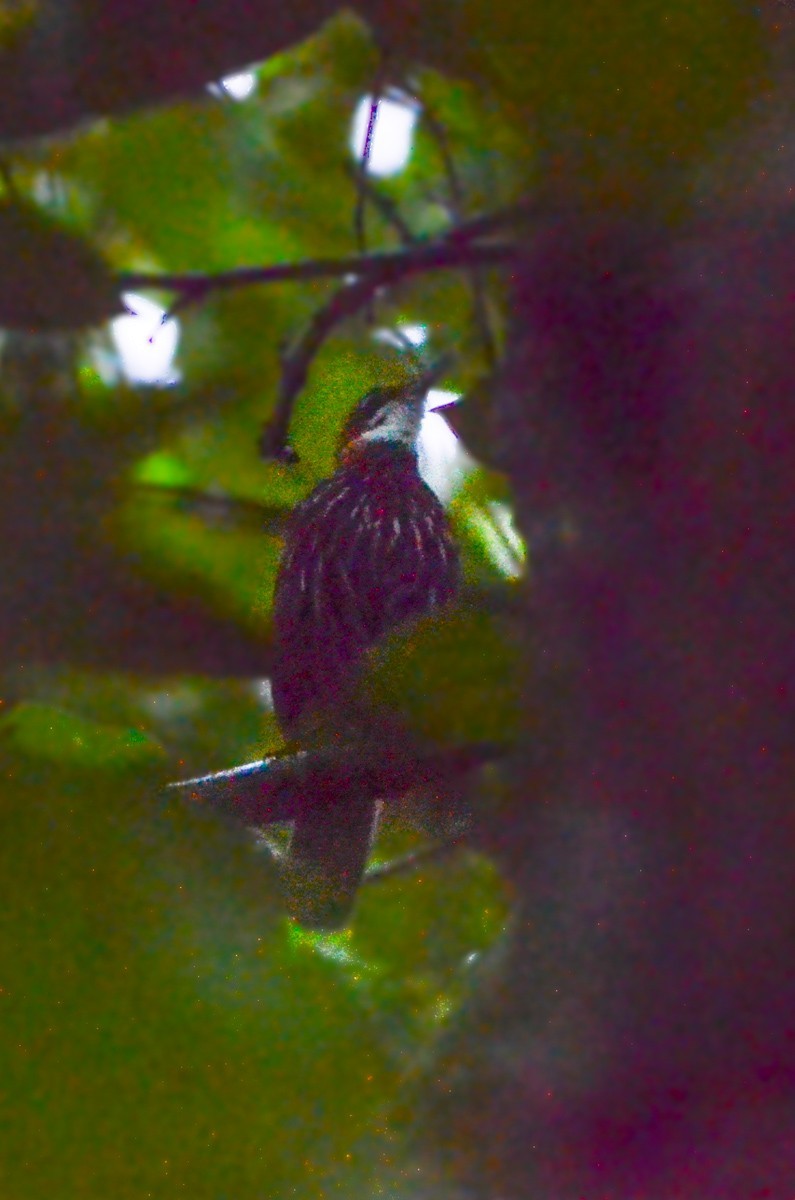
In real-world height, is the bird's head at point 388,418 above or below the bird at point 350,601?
above

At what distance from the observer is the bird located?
0.29 meters

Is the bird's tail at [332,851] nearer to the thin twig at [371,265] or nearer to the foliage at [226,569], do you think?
the foliage at [226,569]

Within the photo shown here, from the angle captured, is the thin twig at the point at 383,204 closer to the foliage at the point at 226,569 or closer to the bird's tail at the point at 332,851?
the foliage at the point at 226,569

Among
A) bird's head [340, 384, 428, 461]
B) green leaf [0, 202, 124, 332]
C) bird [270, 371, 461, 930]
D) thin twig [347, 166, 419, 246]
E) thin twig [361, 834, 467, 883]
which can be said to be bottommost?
thin twig [361, 834, 467, 883]

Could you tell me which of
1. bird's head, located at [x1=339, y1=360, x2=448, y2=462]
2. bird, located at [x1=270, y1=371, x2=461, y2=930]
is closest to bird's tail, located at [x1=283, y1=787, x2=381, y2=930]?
bird, located at [x1=270, y1=371, x2=461, y2=930]

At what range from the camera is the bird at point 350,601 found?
0.29m

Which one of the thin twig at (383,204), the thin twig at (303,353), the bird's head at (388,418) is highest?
the thin twig at (383,204)

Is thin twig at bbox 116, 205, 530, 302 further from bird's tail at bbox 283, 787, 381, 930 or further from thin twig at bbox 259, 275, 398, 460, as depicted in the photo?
bird's tail at bbox 283, 787, 381, 930

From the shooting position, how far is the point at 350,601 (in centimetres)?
31

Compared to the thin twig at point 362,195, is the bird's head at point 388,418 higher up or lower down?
lower down

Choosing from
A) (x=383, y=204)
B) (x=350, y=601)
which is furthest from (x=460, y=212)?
(x=350, y=601)

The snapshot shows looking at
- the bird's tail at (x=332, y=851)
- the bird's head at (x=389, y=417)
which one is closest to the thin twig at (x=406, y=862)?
the bird's tail at (x=332, y=851)

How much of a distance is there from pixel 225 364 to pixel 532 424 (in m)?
0.10

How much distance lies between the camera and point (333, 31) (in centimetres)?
29
